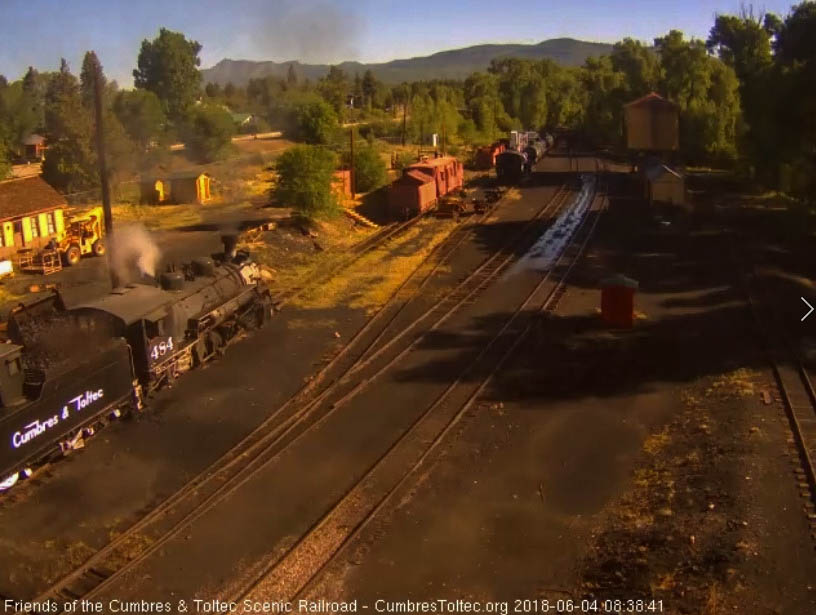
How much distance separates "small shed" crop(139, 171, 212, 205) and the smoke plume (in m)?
23.4

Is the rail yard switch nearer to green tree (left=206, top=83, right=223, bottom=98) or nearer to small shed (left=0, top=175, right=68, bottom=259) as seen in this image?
small shed (left=0, top=175, right=68, bottom=259)

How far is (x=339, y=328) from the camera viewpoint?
20734mm

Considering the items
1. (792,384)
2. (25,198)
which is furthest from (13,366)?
(25,198)

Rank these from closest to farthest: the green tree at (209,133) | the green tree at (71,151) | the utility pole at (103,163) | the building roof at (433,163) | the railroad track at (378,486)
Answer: the railroad track at (378,486) < the utility pole at (103,163) < the green tree at (71,151) < the building roof at (433,163) < the green tree at (209,133)

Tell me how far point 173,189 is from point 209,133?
19709 millimetres

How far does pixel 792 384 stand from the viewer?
52.2 feet

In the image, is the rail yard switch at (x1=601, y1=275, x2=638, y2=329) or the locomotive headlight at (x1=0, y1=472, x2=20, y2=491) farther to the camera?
the rail yard switch at (x1=601, y1=275, x2=638, y2=329)

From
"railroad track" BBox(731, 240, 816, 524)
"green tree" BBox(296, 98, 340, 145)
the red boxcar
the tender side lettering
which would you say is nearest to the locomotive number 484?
the tender side lettering

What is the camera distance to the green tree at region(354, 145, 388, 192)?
46719 mm

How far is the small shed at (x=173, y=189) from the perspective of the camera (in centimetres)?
4453

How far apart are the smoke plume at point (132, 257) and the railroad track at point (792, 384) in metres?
15.8

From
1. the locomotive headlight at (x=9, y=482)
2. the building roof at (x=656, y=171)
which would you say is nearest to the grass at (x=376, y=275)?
the locomotive headlight at (x=9, y=482)

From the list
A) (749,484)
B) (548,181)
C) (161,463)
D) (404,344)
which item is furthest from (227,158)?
(749,484)

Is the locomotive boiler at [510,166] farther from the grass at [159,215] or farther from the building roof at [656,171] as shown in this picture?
the grass at [159,215]
